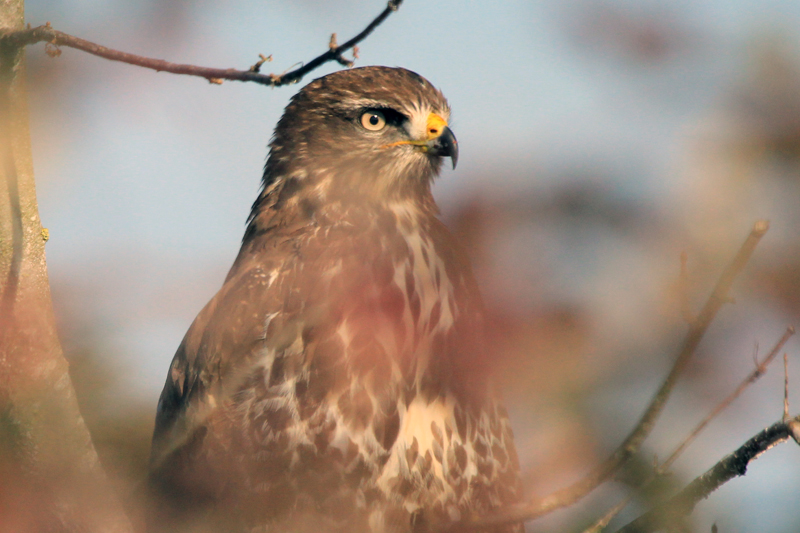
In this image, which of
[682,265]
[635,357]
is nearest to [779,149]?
[682,265]

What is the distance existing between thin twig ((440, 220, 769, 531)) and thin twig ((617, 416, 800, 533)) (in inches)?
9.5

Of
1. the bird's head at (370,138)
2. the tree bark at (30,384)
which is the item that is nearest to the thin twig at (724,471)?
the tree bark at (30,384)

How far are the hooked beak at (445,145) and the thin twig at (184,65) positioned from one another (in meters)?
1.70

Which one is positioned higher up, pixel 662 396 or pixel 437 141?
pixel 437 141

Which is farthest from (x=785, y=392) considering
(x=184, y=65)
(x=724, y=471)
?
(x=184, y=65)

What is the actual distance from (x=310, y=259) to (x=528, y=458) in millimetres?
2350

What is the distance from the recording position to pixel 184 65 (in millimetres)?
2334

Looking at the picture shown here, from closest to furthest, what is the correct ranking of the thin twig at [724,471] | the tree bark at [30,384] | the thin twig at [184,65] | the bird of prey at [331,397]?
the thin twig at [724,471], the thin twig at [184,65], the tree bark at [30,384], the bird of prey at [331,397]

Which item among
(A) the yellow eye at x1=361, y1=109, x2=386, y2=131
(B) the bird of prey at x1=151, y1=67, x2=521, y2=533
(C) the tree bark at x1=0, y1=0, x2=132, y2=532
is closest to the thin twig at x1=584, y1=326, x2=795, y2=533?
(B) the bird of prey at x1=151, y1=67, x2=521, y2=533

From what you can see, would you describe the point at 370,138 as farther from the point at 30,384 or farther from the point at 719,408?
the point at 719,408

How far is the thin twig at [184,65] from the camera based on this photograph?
223cm

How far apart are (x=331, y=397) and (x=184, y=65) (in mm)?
1904

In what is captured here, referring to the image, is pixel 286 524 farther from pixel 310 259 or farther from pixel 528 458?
pixel 528 458

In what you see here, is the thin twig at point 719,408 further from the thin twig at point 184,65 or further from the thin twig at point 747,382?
the thin twig at point 184,65
